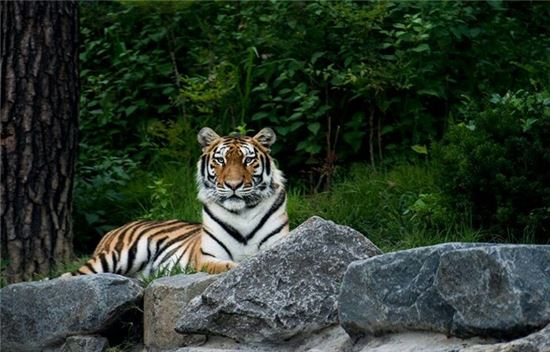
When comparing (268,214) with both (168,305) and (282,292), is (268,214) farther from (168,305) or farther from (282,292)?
(282,292)

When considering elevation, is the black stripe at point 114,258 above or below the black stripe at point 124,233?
below

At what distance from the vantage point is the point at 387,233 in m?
7.98

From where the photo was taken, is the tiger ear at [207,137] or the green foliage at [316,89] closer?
the tiger ear at [207,137]

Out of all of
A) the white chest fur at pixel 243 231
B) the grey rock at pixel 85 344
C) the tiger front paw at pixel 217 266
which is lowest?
the grey rock at pixel 85 344

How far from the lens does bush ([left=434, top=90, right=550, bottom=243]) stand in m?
7.06

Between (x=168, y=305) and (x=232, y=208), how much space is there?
54.8 inches

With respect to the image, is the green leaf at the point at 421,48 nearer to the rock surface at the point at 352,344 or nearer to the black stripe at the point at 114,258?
the black stripe at the point at 114,258

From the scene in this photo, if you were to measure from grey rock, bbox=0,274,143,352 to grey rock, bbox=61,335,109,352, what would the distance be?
0.05m

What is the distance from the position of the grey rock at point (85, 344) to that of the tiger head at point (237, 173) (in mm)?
1387

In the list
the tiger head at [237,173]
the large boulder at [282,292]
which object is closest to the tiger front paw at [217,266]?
the tiger head at [237,173]

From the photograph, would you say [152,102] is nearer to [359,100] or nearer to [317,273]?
[359,100]

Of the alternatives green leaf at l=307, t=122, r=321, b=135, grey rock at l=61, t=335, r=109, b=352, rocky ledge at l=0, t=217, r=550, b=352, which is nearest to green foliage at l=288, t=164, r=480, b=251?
green leaf at l=307, t=122, r=321, b=135

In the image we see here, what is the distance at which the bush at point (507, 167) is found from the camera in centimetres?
706

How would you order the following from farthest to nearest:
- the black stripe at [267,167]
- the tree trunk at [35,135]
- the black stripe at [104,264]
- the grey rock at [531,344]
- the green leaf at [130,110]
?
the green leaf at [130,110]
the tree trunk at [35,135]
the black stripe at [104,264]
the black stripe at [267,167]
the grey rock at [531,344]
